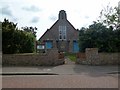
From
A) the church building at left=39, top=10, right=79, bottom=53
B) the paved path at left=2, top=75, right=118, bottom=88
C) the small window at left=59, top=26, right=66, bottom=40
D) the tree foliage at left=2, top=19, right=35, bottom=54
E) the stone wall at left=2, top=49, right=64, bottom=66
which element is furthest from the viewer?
the small window at left=59, top=26, right=66, bottom=40

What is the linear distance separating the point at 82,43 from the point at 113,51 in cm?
309

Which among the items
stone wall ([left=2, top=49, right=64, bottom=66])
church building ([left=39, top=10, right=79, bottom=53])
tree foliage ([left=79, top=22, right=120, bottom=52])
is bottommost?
stone wall ([left=2, top=49, right=64, bottom=66])

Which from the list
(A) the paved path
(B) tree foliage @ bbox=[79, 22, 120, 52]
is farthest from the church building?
(A) the paved path

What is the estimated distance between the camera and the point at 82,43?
2602 cm

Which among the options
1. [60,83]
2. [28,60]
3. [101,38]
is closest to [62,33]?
[101,38]

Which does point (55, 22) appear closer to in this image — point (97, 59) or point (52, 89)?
point (97, 59)

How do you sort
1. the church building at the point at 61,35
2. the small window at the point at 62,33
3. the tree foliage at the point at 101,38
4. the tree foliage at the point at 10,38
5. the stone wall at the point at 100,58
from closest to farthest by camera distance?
the stone wall at the point at 100,58 → the tree foliage at the point at 10,38 → the tree foliage at the point at 101,38 → the church building at the point at 61,35 → the small window at the point at 62,33

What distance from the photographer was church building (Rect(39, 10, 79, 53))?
56.9 metres

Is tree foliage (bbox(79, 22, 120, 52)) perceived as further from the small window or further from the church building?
the small window

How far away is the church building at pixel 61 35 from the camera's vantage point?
2240 inches

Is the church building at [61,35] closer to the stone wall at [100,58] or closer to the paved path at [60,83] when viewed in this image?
the stone wall at [100,58]

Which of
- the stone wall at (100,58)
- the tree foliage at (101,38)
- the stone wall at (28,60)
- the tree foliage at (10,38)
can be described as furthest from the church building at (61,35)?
the stone wall at (28,60)

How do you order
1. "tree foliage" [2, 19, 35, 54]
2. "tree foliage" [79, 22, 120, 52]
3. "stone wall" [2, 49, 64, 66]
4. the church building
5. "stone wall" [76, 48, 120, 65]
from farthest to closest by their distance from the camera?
the church building < "tree foliage" [79, 22, 120, 52] < "tree foliage" [2, 19, 35, 54] < "stone wall" [76, 48, 120, 65] < "stone wall" [2, 49, 64, 66]

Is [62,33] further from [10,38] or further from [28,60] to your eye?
[28,60]
